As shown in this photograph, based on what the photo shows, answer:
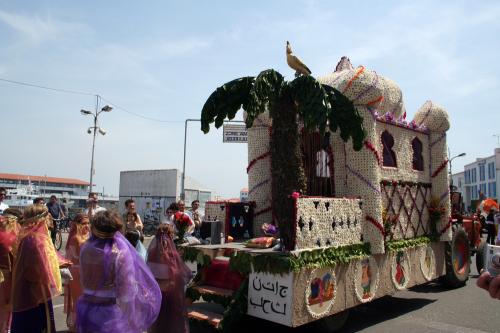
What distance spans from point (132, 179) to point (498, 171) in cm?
4487

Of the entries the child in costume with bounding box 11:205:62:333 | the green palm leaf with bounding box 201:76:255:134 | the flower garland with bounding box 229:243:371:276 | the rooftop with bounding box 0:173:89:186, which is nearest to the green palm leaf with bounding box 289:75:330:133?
the green palm leaf with bounding box 201:76:255:134

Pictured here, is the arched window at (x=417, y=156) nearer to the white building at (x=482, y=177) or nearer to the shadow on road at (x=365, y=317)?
the shadow on road at (x=365, y=317)

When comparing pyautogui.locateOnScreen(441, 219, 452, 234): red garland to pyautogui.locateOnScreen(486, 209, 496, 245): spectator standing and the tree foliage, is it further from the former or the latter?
pyautogui.locateOnScreen(486, 209, 496, 245): spectator standing

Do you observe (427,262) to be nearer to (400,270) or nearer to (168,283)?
(400,270)

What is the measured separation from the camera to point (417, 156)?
27.7 feet

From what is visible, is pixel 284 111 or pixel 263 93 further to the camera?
pixel 284 111

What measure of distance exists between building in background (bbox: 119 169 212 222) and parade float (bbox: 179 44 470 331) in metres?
18.5

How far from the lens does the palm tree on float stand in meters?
5.72

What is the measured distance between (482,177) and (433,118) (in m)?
62.3

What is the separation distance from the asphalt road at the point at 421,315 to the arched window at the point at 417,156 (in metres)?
2.52

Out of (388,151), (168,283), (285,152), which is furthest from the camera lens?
(388,151)

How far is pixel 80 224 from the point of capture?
6039mm

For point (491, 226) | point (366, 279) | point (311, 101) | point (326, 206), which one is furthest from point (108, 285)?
point (491, 226)

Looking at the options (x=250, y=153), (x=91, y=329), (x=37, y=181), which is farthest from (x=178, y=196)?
(x=37, y=181)
